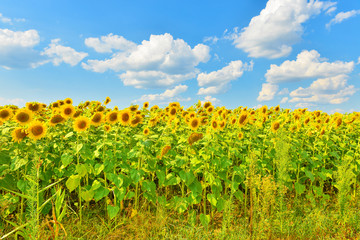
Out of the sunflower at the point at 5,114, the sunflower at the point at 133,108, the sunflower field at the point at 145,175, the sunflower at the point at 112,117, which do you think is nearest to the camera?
the sunflower field at the point at 145,175

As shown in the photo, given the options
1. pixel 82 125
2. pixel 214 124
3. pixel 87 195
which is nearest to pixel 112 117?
pixel 82 125

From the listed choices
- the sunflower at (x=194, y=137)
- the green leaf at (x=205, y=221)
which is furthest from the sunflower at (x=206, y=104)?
the green leaf at (x=205, y=221)

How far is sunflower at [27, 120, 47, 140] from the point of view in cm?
405

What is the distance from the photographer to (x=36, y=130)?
4.09m

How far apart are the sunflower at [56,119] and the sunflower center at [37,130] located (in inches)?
15.2

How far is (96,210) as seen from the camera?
460cm

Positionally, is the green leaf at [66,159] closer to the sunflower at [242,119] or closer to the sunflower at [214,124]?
the sunflower at [214,124]

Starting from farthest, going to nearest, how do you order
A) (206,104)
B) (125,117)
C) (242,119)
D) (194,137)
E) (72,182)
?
(206,104) → (242,119) → (125,117) → (194,137) → (72,182)

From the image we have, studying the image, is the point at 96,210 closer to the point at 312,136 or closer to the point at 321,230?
the point at 321,230

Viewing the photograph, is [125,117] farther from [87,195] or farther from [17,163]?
[17,163]

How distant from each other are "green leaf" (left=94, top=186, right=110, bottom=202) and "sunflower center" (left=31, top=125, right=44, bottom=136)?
119cm

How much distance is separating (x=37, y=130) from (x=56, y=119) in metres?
0.49

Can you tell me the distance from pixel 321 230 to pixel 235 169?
167 cm

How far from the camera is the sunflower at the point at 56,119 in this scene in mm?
4500
